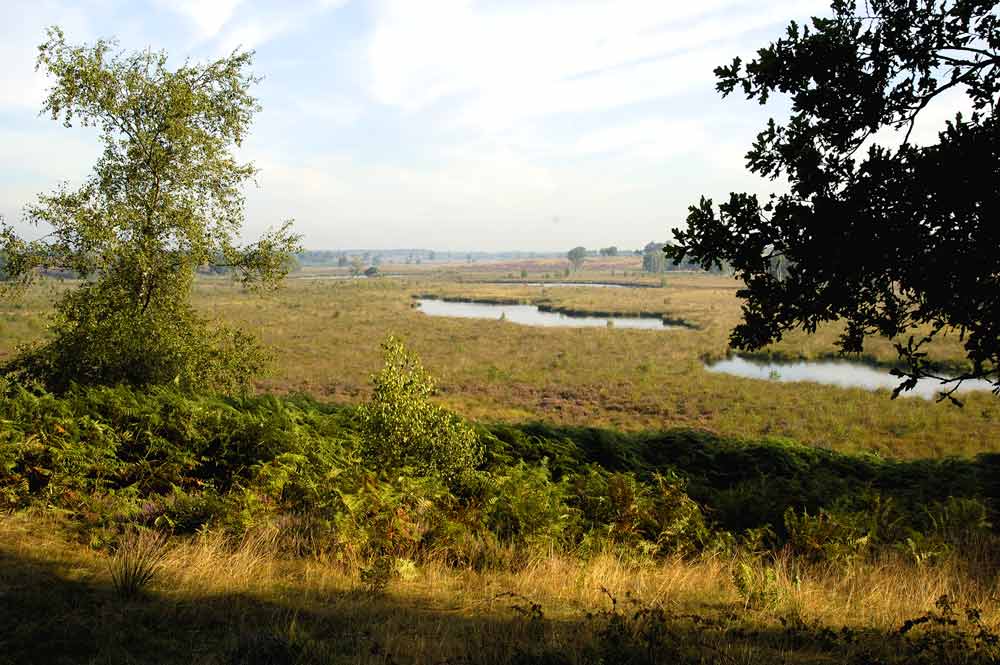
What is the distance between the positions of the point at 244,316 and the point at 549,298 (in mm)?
51118

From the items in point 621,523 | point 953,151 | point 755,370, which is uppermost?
point 953,151

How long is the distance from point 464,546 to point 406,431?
2156 mm

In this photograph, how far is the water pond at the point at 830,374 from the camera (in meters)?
32.9

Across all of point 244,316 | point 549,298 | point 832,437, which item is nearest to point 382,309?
point 244,316

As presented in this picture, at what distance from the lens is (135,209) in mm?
13953

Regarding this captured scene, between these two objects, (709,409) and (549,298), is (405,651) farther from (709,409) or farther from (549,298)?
(549,298)

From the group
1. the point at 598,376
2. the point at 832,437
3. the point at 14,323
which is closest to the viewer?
the point at 832,437

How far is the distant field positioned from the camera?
2331 cm

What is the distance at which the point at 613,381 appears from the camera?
33625 millimetres

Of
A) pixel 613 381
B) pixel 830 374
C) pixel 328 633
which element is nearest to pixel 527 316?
pixel 830 374

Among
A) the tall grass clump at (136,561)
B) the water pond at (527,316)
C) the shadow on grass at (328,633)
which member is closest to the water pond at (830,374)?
the water pond at (527,316)

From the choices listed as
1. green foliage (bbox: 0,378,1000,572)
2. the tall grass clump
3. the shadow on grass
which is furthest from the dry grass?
green foliage (bbox: 0,378,1000,572)

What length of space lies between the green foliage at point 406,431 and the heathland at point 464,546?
0.19 metres

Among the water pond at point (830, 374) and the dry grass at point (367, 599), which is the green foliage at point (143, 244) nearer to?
the dry grass at point (367, 599)
